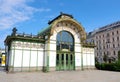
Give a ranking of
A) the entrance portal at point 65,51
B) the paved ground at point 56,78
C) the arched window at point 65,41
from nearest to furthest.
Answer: the paved ground at point 56,78 → the entrance portal at point 65,51 → the arched window at point 65,41

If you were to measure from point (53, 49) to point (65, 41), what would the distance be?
2.83 m

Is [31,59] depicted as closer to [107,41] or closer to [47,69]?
[47,69]

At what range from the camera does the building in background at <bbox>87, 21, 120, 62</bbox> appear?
6688 centimetres

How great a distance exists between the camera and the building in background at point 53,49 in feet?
79.8

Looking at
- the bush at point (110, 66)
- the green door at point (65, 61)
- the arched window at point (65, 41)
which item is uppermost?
the arched window at point (65, 41)

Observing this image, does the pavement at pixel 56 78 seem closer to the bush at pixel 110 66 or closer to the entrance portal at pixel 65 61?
the entrance portal at pixel 65 61

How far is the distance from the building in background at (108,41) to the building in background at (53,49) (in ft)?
125

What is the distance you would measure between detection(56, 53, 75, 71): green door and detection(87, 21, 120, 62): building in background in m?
42.3

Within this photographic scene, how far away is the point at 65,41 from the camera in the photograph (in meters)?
28.5

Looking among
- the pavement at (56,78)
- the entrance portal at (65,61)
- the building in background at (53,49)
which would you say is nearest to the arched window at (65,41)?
the building in background at (53,49)

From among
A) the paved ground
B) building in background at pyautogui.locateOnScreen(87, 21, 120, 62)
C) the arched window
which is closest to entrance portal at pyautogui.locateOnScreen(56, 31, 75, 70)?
the arched window

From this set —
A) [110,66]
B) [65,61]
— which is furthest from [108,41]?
[65,61]

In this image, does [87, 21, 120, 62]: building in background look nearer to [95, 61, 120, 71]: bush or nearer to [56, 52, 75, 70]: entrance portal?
[95, 61, 120, 71]: bush

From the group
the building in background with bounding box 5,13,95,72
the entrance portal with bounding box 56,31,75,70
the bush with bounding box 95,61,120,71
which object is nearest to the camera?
the building in background with bounding box 5,13,95,72
